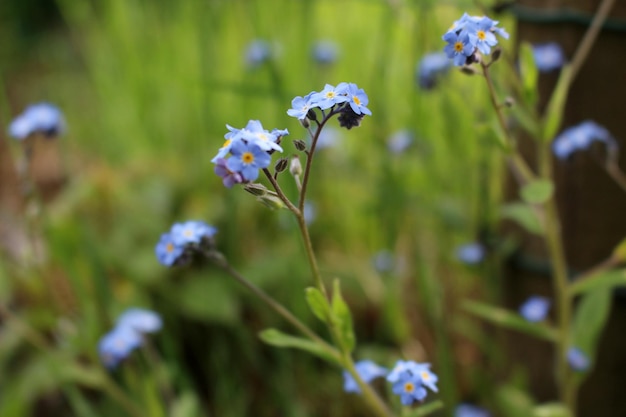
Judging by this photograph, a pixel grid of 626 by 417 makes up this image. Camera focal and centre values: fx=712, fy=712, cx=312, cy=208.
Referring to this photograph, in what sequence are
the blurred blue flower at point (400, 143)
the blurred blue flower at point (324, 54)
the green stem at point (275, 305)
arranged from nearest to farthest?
the green stem at point (275, 305)
the blurred blue flower at point (400, 143)
the blurred blue flower at point (324, 54)

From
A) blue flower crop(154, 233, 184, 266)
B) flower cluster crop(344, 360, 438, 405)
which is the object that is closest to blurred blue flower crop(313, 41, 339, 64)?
blue flower crop(154, 233, 184, 266)

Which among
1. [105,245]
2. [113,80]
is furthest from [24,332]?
[113,80]

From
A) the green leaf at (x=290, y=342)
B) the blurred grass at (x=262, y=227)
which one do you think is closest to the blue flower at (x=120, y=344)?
the blurred grass at (x=262, y=227)

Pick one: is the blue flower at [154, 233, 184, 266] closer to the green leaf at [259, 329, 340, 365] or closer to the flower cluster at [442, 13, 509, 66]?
the green leaf at [259, 329, 340, 365]

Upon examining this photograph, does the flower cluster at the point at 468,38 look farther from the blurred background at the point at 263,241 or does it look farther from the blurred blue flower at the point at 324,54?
the blurred blue flower at the point at 324,54

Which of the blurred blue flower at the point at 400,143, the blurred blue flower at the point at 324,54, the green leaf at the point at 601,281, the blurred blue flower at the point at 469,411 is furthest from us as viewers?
the blurred blue flower at the point at 324,54

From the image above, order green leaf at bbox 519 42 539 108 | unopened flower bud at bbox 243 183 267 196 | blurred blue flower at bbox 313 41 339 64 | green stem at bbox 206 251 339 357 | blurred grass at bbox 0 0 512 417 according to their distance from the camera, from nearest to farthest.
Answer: unopened flower bud at bbox 243 183 267 196 → green stem at bbox 206 251 339 357 → green leaf at bbox 519 42 539 108 → blurred grass at bbox 0 0 512 417 → blurred blue flower at bbox 313 41 339 64

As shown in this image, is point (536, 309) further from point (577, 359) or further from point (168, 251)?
point (168, 251)
